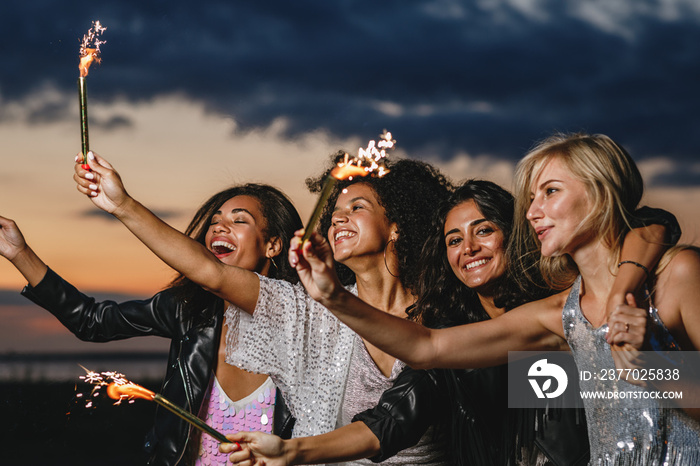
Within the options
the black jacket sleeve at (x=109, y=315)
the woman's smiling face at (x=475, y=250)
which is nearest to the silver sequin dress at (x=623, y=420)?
the woman's smiling face at (x=475, y=250)

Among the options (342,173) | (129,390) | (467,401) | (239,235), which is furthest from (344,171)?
(239,235)

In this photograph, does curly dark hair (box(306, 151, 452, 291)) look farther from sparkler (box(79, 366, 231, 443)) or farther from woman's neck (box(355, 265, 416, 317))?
Result: sparkler (box(79, 366, 231, 443))

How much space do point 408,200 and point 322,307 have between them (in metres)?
0.95

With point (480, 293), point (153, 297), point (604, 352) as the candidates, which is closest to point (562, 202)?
point (604, 352)

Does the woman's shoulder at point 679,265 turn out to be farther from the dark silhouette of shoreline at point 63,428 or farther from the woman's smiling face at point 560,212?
the dark silhouette of shoreline at point 63,428

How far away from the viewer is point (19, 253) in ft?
14.9

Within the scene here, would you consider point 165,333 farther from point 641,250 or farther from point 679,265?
point 679,265

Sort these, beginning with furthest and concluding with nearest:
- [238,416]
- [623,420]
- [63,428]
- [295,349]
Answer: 1. [63,428]
2. [238,416]
3. [295,349]
4. [623,420]

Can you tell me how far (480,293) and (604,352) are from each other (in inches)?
44.5

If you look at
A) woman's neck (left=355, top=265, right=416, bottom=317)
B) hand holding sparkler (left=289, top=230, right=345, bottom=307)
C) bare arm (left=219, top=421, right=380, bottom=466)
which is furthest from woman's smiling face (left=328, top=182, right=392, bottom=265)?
hand holding sparkler (left=289, top=230, right=345, bottom=307)

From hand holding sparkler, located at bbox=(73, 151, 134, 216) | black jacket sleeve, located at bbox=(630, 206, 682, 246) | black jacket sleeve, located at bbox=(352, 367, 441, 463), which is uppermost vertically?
hand holding sparkler, located at bbox=(73, 151, 134, 216)

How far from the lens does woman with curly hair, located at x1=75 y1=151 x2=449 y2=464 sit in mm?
3473

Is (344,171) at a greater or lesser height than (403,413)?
greater

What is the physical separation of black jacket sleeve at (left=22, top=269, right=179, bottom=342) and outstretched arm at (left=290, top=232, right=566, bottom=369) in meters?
2.31
